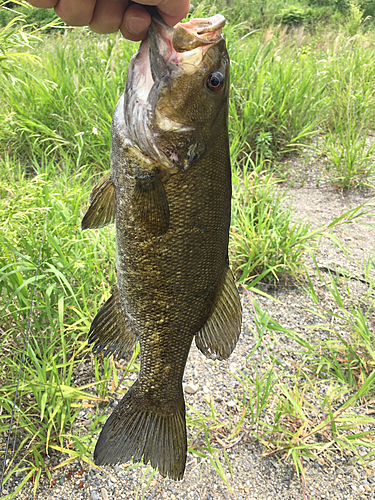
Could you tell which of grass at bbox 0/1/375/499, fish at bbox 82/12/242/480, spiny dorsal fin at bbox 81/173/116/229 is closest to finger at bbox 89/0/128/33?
fish at bbox 82/12/242/480

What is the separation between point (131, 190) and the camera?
111cm

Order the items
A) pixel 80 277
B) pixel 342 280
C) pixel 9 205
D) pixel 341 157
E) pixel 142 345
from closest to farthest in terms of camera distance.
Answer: pixel 142 345
pixel 9 205
pixel 80 277
pixel 342 280
pixel 341 157

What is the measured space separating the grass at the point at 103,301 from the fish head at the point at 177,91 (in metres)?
0.98

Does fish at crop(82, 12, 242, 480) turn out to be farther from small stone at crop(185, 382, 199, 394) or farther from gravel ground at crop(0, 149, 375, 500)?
small stone at crop(185, 382, 199, 394)

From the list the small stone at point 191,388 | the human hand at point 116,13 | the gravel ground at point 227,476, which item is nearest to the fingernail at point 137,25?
the human hand at point 116,13

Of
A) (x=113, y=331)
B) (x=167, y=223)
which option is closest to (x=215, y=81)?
(x=167, y=223)

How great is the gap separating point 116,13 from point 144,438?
152cm

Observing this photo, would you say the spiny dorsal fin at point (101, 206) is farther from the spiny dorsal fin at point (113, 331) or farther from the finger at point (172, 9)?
the finger at point (172, 9)

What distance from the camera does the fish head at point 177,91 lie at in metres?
1.04

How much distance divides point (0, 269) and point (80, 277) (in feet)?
2.04

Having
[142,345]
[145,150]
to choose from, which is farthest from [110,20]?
[142,345]

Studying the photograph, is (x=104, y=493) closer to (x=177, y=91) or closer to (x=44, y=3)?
(x=177, y=91)

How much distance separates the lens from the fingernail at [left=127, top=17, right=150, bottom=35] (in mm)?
1211

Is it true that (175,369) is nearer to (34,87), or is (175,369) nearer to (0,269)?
(0,269)
